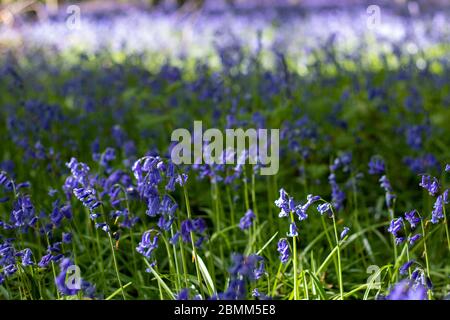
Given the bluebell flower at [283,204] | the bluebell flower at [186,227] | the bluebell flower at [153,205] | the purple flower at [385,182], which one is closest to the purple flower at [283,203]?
the bluebell flower at [283,204]

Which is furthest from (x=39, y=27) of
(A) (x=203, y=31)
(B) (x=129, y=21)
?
(A) (x=203, y=31)

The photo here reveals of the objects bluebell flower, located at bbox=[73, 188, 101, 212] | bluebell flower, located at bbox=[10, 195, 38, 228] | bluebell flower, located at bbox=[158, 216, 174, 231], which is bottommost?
bluebell flower, located at bbox=[158, 216, 174, 231]

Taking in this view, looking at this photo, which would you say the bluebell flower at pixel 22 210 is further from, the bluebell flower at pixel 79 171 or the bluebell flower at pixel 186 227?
the bluebell flower at pixel 186 227

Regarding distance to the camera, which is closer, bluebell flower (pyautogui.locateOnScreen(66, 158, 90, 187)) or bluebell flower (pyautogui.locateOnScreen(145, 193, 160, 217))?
bluebell flower (pyautogui.locateOnScreen(145, 193, 160, 217))

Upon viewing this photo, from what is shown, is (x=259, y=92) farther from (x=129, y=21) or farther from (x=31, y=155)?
(x=129, y=21)

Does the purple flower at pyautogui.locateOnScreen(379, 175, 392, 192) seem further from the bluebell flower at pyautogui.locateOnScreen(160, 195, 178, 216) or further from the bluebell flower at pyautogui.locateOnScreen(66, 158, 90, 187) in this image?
the bluebell flower at pyautogui.locateOnScreen(66, 158, 90, 187)

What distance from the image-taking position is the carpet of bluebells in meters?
2.39

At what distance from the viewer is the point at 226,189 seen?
3602 mm

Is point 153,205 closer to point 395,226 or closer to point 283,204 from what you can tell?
point 283,204

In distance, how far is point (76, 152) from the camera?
442 centimetres

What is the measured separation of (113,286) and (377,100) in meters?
2.91

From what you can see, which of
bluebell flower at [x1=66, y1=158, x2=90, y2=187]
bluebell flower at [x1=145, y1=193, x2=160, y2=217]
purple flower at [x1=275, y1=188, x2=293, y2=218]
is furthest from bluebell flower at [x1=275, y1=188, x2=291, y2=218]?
bluebell flower at [x1=66, y1=158, x2=90, y2=187]

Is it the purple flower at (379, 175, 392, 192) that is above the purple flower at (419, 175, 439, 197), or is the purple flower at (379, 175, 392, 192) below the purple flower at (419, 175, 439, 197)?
below

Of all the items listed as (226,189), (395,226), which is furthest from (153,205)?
(226,189)
